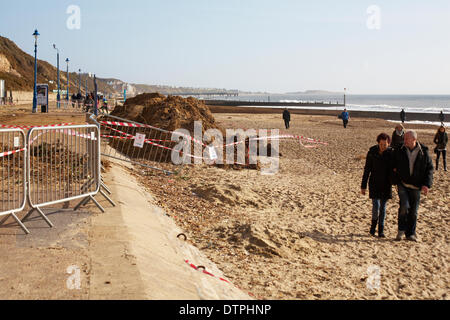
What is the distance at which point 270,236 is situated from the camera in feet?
24.3

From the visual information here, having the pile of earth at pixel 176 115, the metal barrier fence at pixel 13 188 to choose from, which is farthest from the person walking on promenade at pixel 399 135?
the metal barrier fence at pixel 13 188

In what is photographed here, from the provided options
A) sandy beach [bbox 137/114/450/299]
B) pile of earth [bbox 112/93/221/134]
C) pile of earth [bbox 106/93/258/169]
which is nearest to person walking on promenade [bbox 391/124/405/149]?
sandy beach [bbox 137/114/450/299]

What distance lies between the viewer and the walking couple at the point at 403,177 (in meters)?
7.43

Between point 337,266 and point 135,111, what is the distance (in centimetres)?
1640

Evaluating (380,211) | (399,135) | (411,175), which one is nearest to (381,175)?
(411,175)

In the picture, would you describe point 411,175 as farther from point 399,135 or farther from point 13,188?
point 13,188

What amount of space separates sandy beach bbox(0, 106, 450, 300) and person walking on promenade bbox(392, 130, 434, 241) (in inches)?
19.7

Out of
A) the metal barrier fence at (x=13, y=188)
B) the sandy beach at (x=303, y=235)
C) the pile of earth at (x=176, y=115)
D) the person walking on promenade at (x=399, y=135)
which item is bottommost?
the sandy beach at (x=303, y=235)

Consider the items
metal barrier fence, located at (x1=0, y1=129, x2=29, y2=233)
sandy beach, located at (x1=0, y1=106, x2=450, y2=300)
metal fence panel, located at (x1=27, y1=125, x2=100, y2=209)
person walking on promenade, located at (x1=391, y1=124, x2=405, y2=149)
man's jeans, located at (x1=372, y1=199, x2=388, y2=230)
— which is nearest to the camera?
sandy beach, located at (x1=0, y1=106, x2=450, y2=300)

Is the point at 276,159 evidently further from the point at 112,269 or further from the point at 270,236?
the point at 112,269

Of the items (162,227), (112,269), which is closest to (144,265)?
(112,269)

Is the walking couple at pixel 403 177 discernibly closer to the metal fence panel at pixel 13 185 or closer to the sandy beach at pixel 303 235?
the sandy beach at pixel 303 235

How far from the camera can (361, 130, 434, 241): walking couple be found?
7.43 metres

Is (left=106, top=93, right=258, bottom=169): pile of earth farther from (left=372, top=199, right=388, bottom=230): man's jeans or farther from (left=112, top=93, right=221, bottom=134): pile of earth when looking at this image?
(left=372, top=199, right=388, bottom=230): man's jeans
